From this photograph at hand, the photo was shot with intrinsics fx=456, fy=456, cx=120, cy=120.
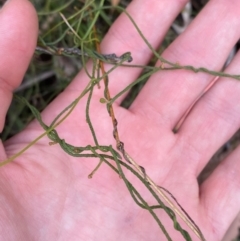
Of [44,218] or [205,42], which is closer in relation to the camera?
[44,218]

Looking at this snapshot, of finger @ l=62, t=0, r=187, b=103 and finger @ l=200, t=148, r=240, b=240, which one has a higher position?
finger @ l=62, t=0, r=187, b=103

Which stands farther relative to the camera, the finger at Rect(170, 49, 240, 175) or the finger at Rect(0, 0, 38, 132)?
the finger at Rect(170, 49, 240, 175)

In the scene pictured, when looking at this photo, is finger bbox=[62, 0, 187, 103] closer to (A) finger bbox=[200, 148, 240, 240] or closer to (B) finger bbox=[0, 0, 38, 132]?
(B) finger bbox=[0, 0, 38, 132]

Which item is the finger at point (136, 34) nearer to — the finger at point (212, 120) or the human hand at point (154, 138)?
the human hand at point (154, 138)

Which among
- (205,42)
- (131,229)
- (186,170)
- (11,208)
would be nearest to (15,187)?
(11,208)

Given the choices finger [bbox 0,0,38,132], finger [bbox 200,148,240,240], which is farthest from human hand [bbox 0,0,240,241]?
finger [bbox 0,0,38,132]

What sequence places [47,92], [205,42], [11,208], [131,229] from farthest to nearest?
[47,92] → [205,42] → [131,229] → [11,208]

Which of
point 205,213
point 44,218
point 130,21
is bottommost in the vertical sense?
point 44,218

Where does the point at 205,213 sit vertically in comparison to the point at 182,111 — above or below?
below

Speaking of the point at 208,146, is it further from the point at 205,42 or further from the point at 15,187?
the point at 15,187
